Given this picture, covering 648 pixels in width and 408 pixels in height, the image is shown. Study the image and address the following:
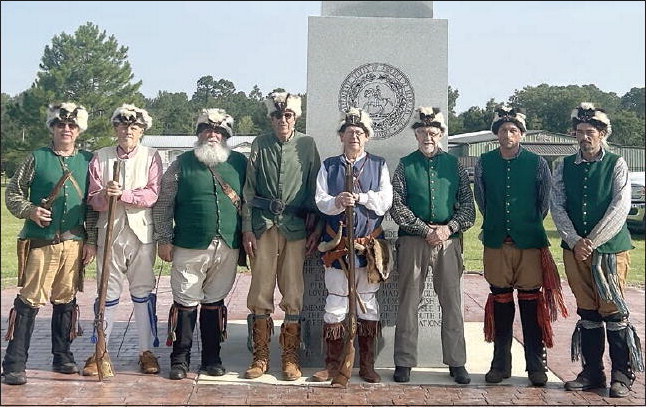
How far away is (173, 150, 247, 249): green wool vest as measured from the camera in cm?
475

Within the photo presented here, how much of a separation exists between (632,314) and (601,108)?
3.71m

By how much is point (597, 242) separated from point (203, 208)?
259 centimetres

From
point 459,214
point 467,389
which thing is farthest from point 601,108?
point 467,389

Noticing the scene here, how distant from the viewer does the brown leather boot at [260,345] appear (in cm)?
487

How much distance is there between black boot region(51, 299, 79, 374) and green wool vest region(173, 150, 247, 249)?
909 millimetres

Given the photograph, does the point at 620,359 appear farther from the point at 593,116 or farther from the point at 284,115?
the point at 284,115

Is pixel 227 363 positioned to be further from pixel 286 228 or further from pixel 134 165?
pixel 134 165

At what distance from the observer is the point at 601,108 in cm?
457

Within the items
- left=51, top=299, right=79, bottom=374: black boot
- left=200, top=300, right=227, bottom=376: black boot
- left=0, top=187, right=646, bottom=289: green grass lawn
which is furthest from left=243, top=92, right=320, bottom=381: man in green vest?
left=0, top=187, right=646, bottom=289: green grass lawn

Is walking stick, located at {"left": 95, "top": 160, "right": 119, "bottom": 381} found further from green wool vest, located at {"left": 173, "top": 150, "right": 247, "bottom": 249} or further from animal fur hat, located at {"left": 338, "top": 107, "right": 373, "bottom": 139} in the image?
animal fur hat, located at {"left": 338, "top": 107, "right": 373, "bottom": 139}

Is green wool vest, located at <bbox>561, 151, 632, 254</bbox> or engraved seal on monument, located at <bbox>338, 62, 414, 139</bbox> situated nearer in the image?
green wool vest, located at <bbox>561, 151, 632, 254</bbox>

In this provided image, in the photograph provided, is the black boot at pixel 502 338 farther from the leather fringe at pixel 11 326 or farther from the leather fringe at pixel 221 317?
the leather fringe at pixel 11 326

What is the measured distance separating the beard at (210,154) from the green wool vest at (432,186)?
4.14ft

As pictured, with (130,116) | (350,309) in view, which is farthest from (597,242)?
(130,116)
